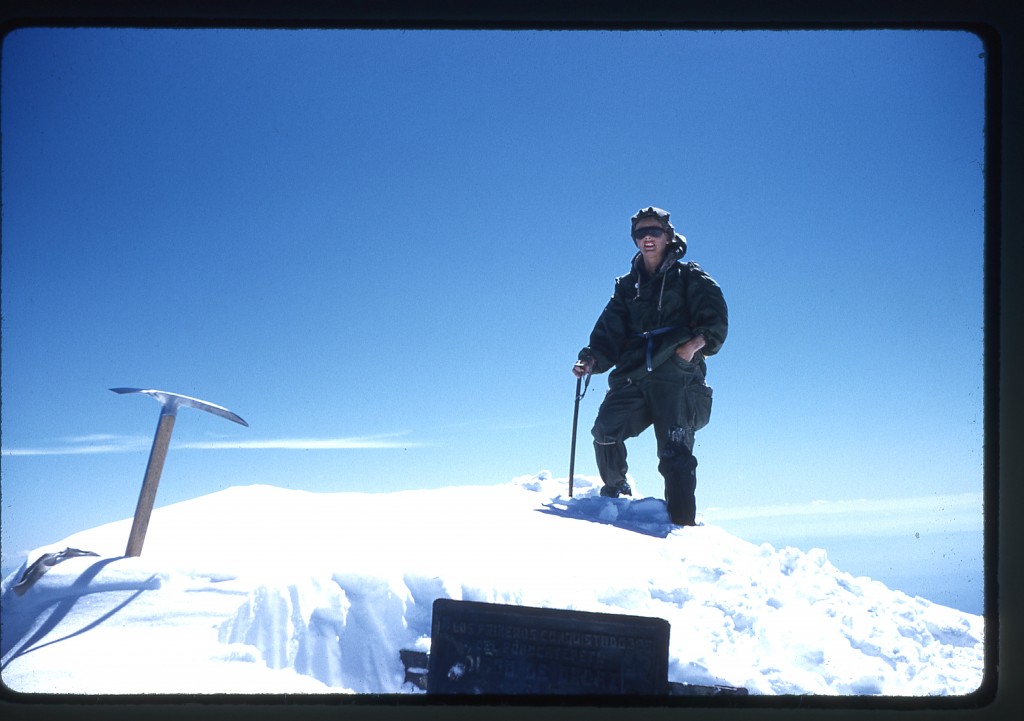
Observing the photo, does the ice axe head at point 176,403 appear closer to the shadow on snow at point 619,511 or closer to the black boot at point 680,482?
the shadow on snow at point 619,511

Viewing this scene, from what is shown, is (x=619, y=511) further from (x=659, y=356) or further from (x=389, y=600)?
(x=389, y=600)

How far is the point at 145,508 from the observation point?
3.47 m

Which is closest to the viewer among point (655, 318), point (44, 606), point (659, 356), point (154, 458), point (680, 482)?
point (44, 606)

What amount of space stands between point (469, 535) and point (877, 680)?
2.06m

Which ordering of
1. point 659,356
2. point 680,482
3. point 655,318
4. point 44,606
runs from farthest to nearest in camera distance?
1. point 655,318
2. point 659,356
3. point 680,482
4. point 44,606

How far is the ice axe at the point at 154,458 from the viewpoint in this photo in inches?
135

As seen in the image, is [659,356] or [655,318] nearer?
[659,356]

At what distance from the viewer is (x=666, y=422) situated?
17.0 ft

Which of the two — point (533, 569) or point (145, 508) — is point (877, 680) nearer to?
point (533, 569)

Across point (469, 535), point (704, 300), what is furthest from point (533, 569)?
point (704, 300)

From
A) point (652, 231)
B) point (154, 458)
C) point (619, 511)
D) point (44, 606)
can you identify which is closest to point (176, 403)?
point (154, 458)

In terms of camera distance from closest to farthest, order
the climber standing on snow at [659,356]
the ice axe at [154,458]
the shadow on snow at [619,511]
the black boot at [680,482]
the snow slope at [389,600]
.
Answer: the snow slope at [389,600], the ice axe at [154,458], the shadow on snow at [619,511], the black boot at [680,482], the climber standing on snow at [659,356]

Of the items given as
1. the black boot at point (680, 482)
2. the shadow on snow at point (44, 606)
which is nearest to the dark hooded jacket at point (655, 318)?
the black boot at point (680, 482)

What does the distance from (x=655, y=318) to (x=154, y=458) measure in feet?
10.9
